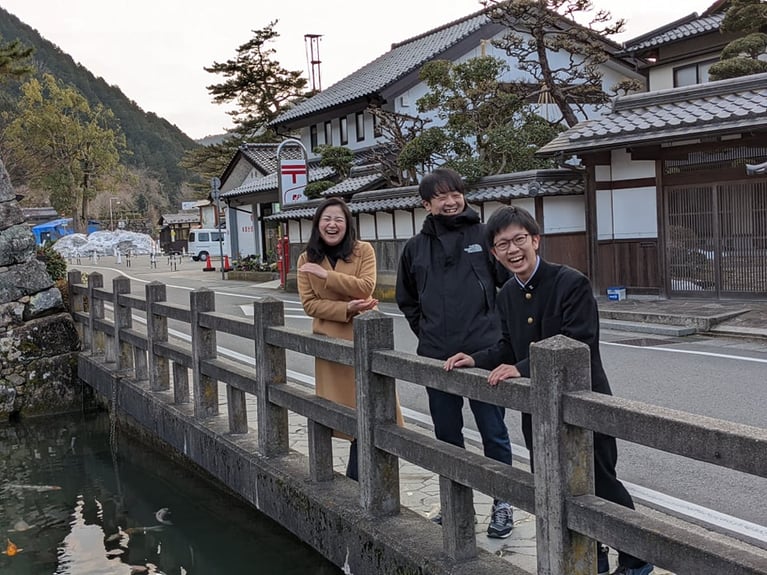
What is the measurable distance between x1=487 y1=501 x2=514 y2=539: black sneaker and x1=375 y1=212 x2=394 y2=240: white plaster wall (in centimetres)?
1750

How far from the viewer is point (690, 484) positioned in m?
5.42

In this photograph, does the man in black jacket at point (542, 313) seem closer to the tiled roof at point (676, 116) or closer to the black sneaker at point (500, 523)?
the black sneaker at point (500, 523)

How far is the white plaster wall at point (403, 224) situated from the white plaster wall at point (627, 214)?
5583 millimetres

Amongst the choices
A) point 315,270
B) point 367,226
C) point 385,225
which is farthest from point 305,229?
point 315,270

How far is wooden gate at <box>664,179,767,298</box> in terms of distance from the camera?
14.1 meters

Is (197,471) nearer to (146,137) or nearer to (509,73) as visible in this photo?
(509,73)

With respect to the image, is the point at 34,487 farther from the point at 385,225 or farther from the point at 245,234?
the point at 245,234

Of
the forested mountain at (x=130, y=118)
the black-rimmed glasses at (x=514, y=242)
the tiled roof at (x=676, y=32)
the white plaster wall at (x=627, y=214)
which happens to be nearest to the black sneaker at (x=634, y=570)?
the black-rimmed glasses at (x=514, y=242)

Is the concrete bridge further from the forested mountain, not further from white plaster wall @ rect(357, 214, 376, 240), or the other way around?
the forested mountain

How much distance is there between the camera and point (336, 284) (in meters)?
4.82

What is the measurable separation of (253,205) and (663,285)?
24.3 meters

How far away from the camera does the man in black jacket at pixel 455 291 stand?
4.34 metres

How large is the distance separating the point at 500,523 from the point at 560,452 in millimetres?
1483

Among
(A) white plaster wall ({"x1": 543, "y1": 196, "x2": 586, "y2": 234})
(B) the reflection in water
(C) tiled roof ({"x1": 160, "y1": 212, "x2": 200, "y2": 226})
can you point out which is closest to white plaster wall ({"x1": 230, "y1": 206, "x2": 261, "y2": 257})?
(A) white plaster wall ({"x1": 543, "y1": 196, "x2": 586, "y2": 234})
